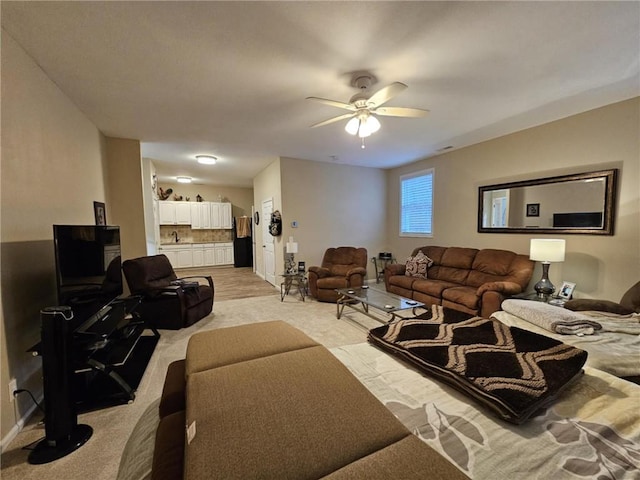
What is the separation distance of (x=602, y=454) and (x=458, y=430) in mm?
418

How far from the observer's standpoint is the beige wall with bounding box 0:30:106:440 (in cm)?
177

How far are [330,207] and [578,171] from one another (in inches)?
154

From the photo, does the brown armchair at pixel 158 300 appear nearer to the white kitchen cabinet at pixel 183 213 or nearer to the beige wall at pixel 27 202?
the beige wall at pixel 27 202

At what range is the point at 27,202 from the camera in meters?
1.99

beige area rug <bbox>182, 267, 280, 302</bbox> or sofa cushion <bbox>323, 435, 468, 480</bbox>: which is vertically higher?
sofa cushion <bbox>323, 435, 468, 480</bbox>

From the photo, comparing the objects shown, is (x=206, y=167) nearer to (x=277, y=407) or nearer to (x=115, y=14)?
(x=115, y=14)

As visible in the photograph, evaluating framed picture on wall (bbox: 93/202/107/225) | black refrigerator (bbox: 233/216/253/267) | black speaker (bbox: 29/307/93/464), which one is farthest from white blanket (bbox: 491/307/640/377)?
black refrigerator (bbox: 233/216/253/267)

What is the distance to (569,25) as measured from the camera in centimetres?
179

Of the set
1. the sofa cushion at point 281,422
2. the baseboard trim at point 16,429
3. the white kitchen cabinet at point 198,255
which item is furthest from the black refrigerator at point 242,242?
the sofa cushion at point 281,422

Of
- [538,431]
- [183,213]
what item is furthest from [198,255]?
[538,431]

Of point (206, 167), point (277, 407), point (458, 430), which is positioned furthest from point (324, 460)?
point (206, 167)

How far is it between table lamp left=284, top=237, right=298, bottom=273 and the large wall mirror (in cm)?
332

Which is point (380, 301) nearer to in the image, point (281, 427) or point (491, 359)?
point (491, 359)

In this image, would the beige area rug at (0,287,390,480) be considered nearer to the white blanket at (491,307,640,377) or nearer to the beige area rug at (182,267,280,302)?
the beige area rug at (182,267,280,302)
